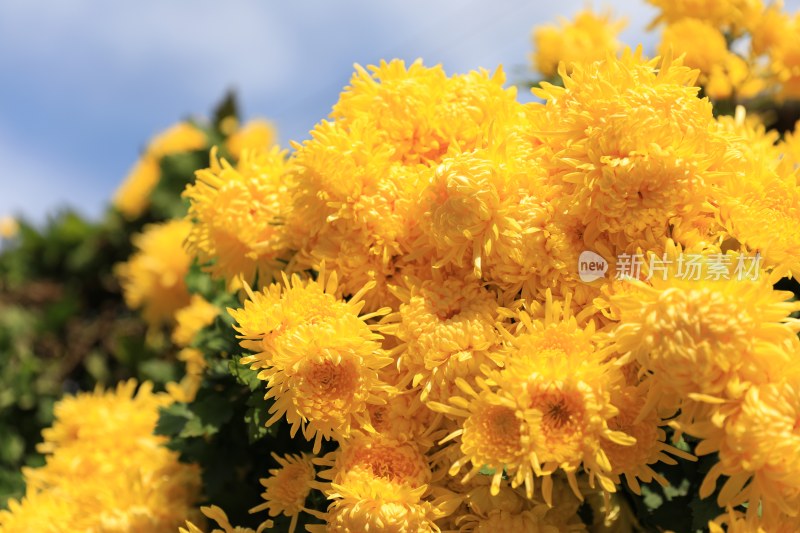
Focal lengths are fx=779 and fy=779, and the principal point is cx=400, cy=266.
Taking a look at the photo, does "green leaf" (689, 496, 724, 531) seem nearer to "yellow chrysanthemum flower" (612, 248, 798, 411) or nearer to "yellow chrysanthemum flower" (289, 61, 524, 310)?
"yellow chrysanthemum flower" (612, 248, 798, 411)

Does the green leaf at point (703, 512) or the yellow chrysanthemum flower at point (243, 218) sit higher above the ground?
the yellow chrysanthemum flower at point (243, 218)

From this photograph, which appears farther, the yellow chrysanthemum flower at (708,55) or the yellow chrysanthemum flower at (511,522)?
the yellow chrysanthemum flower at (708,55)

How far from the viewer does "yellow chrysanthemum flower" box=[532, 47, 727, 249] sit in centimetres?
83

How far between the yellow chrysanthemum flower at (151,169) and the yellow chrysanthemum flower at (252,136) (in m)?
0.10

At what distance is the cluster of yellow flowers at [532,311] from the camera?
768 millimetres

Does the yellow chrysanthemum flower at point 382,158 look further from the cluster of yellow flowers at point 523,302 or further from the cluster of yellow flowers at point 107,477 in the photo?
the cluster of yellow flowers at point 107,477

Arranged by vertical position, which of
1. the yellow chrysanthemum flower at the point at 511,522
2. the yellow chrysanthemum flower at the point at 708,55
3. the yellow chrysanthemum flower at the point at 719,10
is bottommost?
the yellow chrysanthemum flower at the point at 511,522

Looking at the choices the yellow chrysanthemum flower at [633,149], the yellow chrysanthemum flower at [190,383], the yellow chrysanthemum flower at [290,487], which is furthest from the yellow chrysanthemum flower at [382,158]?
the yellow chrysanthemum flower at [190,383]

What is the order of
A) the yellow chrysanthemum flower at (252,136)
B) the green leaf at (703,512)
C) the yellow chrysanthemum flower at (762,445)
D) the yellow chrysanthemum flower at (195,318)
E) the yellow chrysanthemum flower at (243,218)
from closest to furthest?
the yellow chrysanthemum flower at (762,445)
the green leaf at (703,512)
the yellow chrysanthemum flower at (243,218)
the yellow chrysanthemum flower at (195,318)
the yellow chrysanthemum flower at (252,136)

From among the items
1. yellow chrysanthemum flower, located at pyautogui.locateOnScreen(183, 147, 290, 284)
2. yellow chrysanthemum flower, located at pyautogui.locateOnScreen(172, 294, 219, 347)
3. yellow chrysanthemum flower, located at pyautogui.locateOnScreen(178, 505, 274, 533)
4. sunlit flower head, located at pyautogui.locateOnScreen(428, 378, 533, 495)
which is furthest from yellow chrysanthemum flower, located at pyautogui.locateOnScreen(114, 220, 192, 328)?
sunlit flower head, located at pyautogui.locateOnScreen(428, 378, 533, 495)

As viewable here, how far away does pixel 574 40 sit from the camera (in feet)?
5.41

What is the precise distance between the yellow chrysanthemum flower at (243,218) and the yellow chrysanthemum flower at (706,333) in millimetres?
513

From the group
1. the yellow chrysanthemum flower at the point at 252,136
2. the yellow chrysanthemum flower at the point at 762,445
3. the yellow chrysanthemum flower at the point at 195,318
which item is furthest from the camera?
the yellow chrysanthemum flower at the point at 252,136

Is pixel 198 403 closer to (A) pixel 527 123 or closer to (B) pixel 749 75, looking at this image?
(A) pixel 527 123
